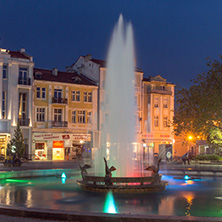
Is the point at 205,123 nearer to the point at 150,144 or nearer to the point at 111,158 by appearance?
the point at 111,158

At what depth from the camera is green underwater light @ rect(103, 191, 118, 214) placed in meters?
11.0

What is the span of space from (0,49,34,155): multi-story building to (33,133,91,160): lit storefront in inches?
69.1

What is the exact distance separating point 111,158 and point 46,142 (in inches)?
1410

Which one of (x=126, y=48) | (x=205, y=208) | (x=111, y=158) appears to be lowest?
(x=205, y=208)

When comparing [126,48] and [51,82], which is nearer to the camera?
[126,48]

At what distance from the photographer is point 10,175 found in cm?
2170

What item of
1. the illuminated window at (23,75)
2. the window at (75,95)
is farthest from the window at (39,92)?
the window at (75,95)

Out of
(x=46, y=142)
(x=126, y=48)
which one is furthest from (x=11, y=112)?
(x=126, y=48)

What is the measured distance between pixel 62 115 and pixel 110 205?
4292 centimetres

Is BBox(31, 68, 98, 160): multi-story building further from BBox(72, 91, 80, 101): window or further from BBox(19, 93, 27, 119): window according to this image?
BBox(19, 93, 27, 119): window

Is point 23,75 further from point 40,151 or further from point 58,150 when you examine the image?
point 58,150

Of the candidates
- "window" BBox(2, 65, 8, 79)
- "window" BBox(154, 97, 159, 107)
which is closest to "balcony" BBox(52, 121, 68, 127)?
"window" BBox(2, 65, 8, 79)

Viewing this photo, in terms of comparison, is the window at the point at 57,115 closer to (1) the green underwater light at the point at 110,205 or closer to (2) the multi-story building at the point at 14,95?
(2) the multi-story building at the point at 14,95

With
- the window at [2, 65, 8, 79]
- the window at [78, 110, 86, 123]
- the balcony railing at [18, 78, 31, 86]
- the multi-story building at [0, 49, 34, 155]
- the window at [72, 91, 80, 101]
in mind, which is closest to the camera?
the multi-story building at [0, 49, 34, 155]
